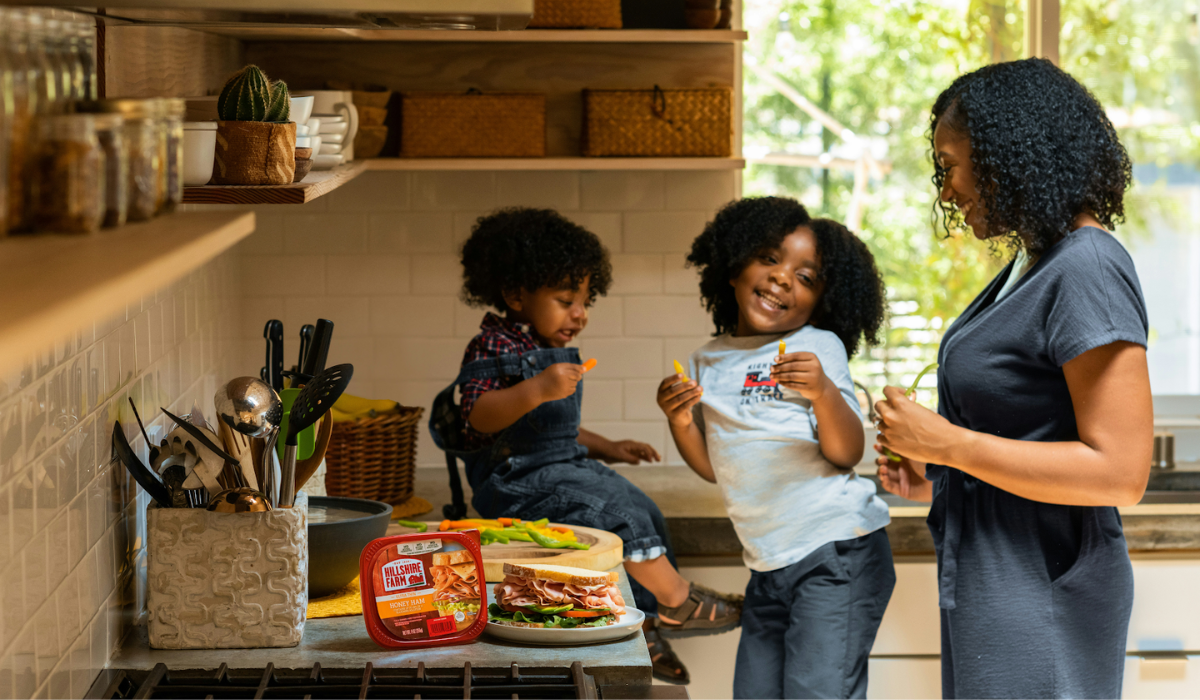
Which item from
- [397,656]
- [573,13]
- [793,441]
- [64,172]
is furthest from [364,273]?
[64,172]

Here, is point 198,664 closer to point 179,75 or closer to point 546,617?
point 546,617

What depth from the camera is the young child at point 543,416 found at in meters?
2.10

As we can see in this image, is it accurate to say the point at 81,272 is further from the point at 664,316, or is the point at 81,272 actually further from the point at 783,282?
the point at 664,316

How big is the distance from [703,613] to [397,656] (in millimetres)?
928

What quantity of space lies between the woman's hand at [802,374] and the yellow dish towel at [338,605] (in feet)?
2.85

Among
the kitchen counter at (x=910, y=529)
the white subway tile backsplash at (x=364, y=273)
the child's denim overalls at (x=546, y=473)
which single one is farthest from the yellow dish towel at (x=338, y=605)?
the white subway tile backsplash at (x=364, y=273)

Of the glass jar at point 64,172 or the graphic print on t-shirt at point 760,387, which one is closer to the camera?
the glass jar at point 64,172

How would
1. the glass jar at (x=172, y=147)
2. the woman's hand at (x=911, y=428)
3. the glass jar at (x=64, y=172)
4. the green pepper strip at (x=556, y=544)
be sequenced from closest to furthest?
1. the glass jar at (x=64, y=172)
2. the glass jar at (x=172, y=147)
3. the woman's hand at (x=911, y=428)
4. the green pepper strip at (x=556, y=544)

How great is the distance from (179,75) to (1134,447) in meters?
1.66

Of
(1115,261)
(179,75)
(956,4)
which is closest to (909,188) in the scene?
(956,4)

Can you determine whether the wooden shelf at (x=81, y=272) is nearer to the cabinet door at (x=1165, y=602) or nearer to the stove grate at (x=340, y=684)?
the stove grate at (x=340, y=684)

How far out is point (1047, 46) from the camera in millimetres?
2900

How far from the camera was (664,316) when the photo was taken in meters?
2.94

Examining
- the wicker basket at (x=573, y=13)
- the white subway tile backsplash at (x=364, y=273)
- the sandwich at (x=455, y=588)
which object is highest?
the wicker basket at (x=573, y=13)
